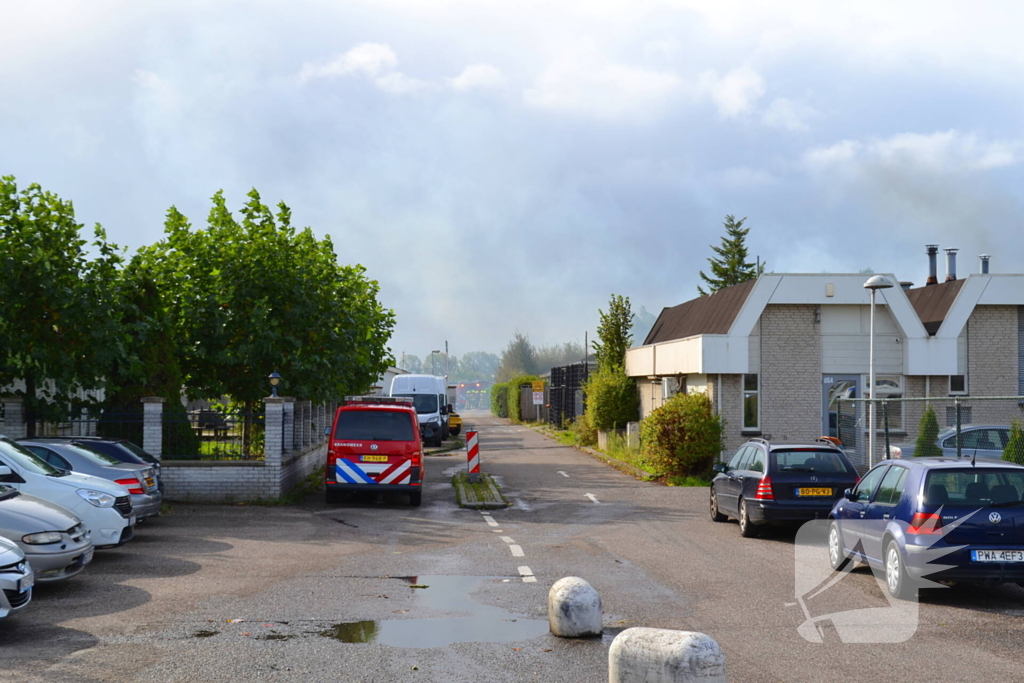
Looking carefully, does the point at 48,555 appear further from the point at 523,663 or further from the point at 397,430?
the point at 397,430

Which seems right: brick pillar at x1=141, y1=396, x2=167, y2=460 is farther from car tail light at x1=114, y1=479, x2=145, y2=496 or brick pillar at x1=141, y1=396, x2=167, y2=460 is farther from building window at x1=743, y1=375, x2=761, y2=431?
building window at x1=743, y1=375, x2=761, y2=431

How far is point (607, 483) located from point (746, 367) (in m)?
5.47

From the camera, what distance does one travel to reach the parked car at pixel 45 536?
10.1 m

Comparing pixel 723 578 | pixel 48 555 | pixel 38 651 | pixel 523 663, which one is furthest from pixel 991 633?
pixel 48 555

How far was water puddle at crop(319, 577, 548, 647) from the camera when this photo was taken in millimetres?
8641

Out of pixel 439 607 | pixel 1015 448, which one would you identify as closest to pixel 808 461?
pixel 1015 448

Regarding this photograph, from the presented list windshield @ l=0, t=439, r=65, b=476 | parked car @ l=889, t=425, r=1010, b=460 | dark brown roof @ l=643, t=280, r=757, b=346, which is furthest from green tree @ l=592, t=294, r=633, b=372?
windshield @ l=0, t=439, r=65, b=476

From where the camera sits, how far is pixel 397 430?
20266 mm

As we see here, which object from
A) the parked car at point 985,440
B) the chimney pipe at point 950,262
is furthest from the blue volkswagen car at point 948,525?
the chimney pipe at point 950,262

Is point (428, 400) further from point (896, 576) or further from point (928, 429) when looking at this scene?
point (896, 576)

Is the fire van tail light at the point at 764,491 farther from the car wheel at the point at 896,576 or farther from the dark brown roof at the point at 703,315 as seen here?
the dark brown roof at the point at 703,315

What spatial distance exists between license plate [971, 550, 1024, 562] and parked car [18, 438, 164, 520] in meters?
11.1

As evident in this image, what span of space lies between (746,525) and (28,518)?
33.1ft

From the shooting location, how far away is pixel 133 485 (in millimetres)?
15234
